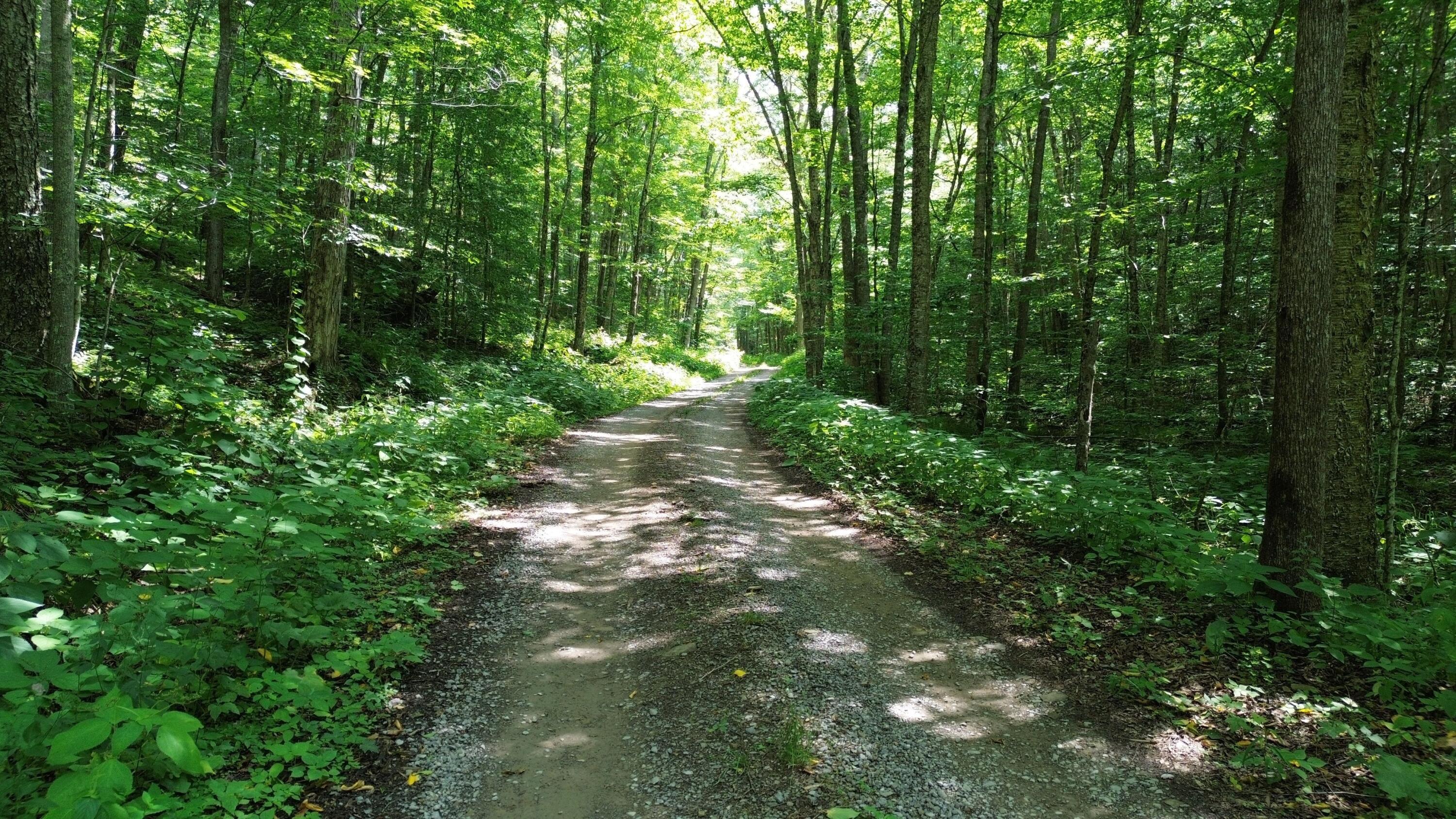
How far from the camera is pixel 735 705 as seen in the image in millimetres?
3799

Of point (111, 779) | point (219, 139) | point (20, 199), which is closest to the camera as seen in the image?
point (111, 779)

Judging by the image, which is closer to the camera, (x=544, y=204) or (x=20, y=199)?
(x=20, y=199)

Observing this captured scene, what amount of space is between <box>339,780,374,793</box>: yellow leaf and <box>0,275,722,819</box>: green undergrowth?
83 millimetres

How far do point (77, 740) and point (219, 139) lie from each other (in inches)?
492

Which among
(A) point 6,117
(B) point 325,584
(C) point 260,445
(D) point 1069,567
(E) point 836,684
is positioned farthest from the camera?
(C) point 260,445

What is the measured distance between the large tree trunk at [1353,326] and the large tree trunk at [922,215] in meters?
6.75

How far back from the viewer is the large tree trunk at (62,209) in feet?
18.7

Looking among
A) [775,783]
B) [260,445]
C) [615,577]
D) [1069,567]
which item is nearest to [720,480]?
[615,577]

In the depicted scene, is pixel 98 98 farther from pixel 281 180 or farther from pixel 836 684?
pixel 836 684

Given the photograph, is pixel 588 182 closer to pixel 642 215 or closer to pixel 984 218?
pixel 642 215

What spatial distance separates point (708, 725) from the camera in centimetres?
364

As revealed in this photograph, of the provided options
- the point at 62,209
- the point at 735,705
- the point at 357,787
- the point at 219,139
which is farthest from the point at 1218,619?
the point at 219,139

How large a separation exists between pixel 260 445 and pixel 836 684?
Result: 5.98 meters

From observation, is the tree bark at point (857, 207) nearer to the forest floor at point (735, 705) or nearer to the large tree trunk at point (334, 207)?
the forest floor at point (735, 705)
